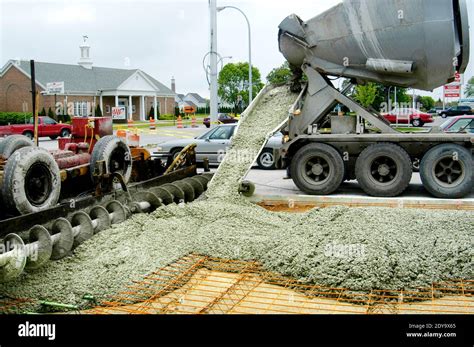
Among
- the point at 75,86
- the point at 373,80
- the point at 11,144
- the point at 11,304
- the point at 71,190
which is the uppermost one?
the point at 75,86

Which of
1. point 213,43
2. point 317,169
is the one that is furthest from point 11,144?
point 213,43

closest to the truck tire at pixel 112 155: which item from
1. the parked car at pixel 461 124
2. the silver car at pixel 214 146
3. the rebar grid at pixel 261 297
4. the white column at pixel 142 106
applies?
the rebar grid at pixel 261 297

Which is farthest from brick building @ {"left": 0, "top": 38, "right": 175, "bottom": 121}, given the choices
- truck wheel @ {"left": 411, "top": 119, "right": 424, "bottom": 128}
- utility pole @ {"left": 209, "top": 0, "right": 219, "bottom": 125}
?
utility pole @ {"left": 209, "top": 0, "right": 219, "bottom": 125}

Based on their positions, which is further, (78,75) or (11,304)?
(78,75)

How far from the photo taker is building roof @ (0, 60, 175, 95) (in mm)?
48934

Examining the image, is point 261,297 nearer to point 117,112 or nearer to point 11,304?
point 11,304

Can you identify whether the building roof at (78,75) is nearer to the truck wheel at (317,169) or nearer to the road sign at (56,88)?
the road sign at (56,88)

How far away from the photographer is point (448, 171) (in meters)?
11.3

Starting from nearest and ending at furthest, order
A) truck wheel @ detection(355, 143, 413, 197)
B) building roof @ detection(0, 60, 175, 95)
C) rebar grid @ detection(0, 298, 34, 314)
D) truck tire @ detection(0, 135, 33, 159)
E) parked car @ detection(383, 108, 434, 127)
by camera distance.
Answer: rebar grid @ detection(0, 298, 34, 314), truck tire @ detection(0, 135, 33, 159), truck wheel @ detection(355, 143, 413, 197), parked car @ detection(383, 108, 434, 127), building roof @ detection(0, 60, 175, 95)

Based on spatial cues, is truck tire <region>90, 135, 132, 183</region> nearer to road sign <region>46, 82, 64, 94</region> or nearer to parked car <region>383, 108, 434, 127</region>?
road sign <region>46, 82, 64, 94</region>

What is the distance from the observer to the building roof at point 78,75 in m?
48.9

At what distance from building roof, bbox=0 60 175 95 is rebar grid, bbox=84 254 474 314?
42946 millimetres

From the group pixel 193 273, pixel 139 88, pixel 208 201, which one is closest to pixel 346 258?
pixel 193 273

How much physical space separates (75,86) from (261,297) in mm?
45779
